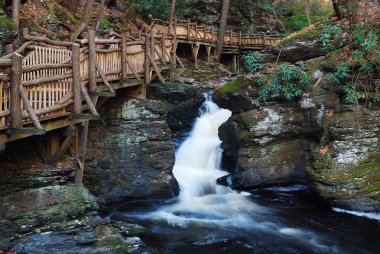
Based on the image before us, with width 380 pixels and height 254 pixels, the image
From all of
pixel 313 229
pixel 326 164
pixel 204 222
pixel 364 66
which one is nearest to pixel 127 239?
pixel 204 222

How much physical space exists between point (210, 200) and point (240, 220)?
156cm

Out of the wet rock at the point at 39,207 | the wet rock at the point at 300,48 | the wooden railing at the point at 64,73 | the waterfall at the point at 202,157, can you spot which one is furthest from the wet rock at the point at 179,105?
the wet rock at the point at 39,207

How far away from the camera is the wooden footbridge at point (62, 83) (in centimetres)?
627

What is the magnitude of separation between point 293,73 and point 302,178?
11.6 ft

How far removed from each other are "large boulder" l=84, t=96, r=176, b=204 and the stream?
1.99ft

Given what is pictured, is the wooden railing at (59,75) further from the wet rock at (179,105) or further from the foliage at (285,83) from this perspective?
the foliage at (285,83)

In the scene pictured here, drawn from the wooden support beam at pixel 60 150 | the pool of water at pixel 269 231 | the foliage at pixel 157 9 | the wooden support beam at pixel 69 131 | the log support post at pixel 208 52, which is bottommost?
the pool of water at pixel 269 231

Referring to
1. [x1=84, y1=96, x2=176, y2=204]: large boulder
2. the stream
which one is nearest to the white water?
the stream

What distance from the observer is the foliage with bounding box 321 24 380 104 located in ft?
39.8

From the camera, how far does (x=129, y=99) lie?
12453mm

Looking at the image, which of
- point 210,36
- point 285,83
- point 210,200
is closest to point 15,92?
point 210,200

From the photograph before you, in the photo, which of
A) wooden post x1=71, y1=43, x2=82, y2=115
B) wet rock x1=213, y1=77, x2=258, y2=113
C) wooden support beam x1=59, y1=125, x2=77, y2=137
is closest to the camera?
wooden post x1=71, y1=43, x2=82, y2=115

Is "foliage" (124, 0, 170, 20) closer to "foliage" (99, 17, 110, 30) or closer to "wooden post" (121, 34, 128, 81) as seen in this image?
"foliage" (99, 17, 110, 30)

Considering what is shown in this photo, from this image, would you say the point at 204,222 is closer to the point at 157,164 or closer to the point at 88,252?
the point at 157,164
